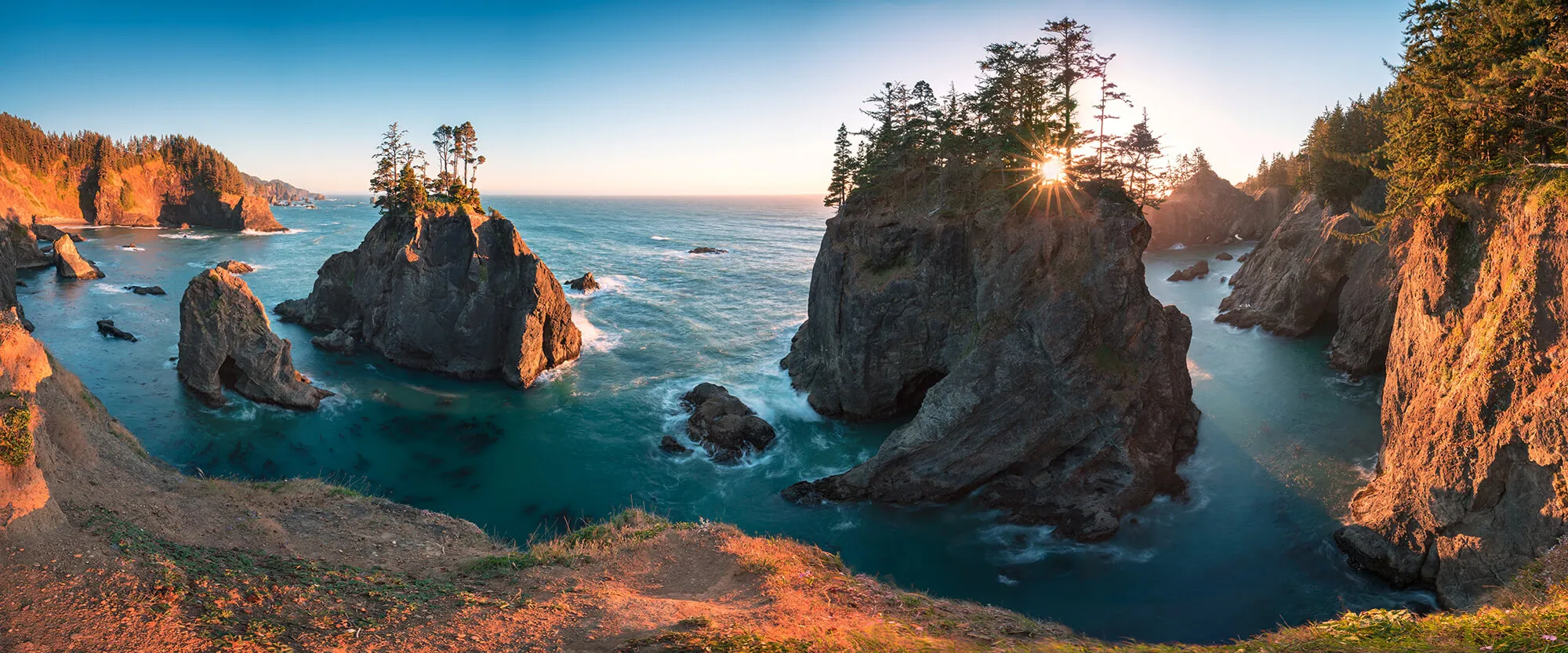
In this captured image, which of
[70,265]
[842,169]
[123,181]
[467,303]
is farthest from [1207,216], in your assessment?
[123,181]

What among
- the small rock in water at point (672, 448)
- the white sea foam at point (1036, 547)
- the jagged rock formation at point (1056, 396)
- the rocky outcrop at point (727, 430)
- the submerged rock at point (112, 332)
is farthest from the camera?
the submerged rock at point (112, 332)

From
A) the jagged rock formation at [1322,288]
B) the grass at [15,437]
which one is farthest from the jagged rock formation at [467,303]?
the jagged rock formation at [1322,288]

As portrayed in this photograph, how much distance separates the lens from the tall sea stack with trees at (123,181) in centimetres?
12838

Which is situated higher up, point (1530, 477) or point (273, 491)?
point (1530, 477)

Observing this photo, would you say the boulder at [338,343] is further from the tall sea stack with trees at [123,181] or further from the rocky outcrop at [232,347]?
the tall sea stack with trees at [123,181]

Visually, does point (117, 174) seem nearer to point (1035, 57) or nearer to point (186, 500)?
point (186, 500)

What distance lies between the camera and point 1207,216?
10625 cm

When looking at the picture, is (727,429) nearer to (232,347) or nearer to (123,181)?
(232,347)

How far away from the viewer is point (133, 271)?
82812mm

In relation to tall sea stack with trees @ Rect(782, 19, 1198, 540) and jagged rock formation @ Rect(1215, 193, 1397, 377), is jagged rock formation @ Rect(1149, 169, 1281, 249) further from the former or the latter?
tall sea stack with trees @ Rect(782, 19, 1198, 540)

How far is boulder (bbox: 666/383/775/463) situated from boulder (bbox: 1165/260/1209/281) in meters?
61.8

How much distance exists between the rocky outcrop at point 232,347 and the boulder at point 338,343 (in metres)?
11.4

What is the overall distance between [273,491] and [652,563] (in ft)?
44.1

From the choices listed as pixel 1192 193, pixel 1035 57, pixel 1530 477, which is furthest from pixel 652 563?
pixel 1192 193
